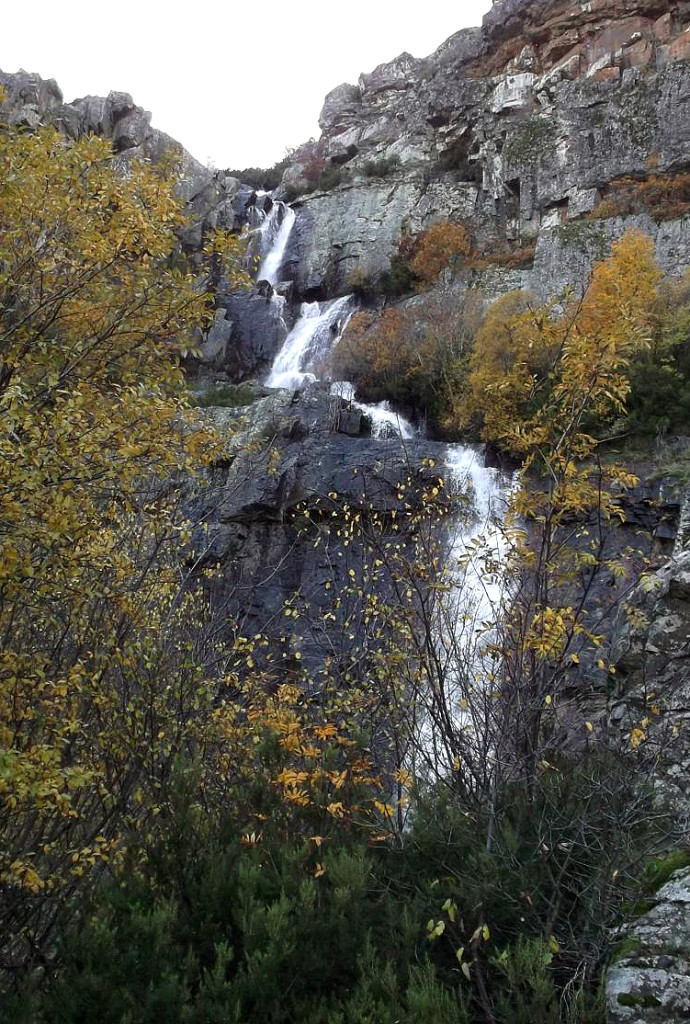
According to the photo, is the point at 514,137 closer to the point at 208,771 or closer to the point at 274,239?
the point at 274,239

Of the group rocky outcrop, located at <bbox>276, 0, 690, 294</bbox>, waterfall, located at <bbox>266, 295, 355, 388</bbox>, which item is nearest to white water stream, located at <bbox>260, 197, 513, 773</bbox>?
waterfall, located at <bbox>266, 295, 355, 388</bbox>

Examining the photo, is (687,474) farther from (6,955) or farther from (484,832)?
(6,955)

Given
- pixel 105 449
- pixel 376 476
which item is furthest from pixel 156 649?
pixel 376 476

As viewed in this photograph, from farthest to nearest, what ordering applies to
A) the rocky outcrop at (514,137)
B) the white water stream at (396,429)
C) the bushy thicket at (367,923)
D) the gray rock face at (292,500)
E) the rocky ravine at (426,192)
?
the rocky outcrop at (514,137) < the rocky ravine at (426,192) < the gray rock face at (292,500) < the white water stream at (396,429) < the bushy thicket at (367,923)

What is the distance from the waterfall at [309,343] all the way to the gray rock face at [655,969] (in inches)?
989

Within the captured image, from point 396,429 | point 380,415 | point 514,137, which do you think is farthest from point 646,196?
point 396,429

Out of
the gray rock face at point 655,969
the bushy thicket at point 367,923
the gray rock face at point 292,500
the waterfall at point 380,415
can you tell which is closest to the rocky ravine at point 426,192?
the gray rock face at point 292,500

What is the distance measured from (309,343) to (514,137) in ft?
45.3

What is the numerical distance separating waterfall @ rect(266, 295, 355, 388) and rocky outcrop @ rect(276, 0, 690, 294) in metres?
2.61

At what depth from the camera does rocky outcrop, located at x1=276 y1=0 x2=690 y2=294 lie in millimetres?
32469

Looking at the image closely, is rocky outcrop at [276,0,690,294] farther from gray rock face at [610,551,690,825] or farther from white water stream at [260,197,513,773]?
gray rock face at [610,551,690,825]

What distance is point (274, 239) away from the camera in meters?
38.8

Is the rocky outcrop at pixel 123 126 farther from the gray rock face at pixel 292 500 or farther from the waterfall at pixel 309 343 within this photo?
the gray rock face at pixel 292 500

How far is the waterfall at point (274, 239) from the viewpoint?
3681cm
